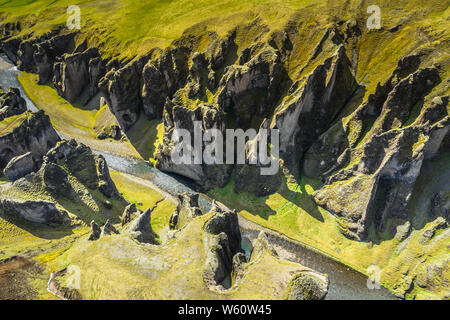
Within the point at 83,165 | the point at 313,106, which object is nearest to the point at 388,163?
the point at 313,106

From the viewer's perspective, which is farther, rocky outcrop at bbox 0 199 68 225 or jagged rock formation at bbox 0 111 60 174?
jagged rock formation at bbox 0 111 60 174

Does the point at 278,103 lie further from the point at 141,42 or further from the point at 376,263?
the point at 141,42

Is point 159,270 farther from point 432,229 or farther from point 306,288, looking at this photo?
point 432,229

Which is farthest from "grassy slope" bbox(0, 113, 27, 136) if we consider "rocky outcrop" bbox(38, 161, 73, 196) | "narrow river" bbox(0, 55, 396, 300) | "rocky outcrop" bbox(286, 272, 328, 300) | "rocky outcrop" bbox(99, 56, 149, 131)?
"rocky outcrop" bbox(286, 272, 328, 300)

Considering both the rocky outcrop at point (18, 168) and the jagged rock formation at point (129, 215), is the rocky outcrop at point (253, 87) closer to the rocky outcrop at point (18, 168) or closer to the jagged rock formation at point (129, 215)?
the jagged rock formation at point (129, 215)

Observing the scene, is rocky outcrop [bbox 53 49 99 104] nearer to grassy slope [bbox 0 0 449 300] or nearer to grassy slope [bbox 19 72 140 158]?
grassy slope [bbox 19 72 140 158]

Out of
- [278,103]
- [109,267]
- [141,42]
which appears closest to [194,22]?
[141,42]

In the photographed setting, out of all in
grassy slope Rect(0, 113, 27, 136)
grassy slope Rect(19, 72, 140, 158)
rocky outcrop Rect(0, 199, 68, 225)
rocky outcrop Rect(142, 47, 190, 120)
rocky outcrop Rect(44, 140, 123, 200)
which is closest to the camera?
rocky outcrop Rect(0, 199, 68, 225)
